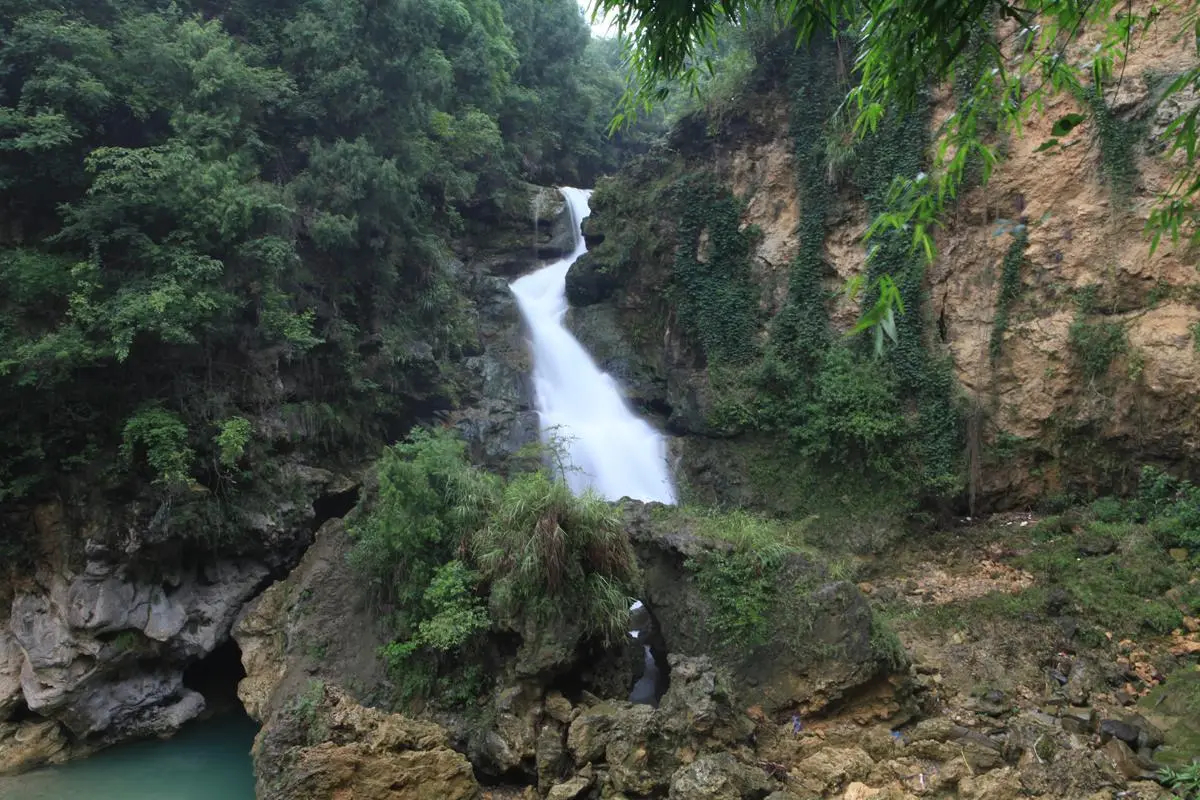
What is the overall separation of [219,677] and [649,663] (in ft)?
24.1

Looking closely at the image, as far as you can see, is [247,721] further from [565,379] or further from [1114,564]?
[1114,564]

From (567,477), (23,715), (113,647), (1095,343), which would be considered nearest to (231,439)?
(113,647)

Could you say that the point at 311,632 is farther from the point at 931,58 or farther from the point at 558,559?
the point at 931,58

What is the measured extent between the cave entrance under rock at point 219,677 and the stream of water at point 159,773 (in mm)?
762

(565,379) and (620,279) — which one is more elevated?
(620,279)

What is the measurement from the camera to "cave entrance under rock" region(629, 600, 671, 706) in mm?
9328

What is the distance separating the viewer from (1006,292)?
12.6 meters

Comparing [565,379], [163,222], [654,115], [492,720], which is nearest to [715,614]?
[492,720]

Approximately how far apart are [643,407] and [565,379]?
6.43 feet

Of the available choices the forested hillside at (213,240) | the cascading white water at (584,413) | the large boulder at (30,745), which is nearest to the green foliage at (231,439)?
the forested hillside at (213,240)

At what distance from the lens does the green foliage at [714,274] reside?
15586mm

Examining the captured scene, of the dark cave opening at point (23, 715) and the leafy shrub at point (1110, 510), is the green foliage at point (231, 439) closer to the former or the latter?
the dark cave opening at point (23, 715)

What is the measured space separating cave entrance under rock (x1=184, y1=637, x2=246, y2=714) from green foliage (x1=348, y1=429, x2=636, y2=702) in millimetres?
4006

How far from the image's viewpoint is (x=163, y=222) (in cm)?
1032
